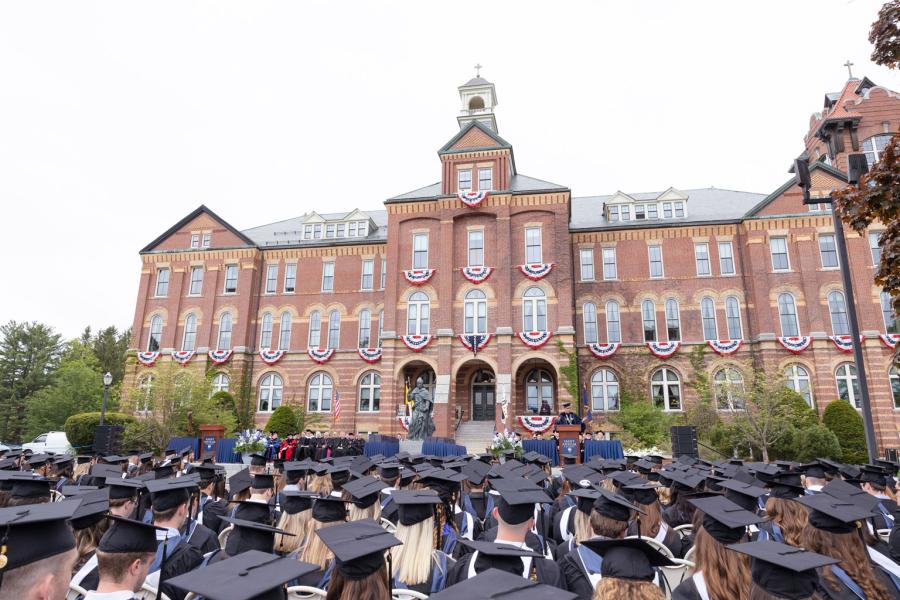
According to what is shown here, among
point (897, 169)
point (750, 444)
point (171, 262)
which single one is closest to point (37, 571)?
point (897, 169)

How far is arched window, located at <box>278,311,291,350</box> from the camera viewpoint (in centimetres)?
Result: 3341

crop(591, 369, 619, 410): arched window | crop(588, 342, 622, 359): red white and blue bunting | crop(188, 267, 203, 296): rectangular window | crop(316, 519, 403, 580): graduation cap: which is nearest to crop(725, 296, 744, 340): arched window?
crop(588, 342, 622, 359): red white and blue bunting

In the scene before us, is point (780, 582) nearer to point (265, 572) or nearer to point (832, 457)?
point (265, 572)

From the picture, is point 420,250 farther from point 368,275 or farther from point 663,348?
point 663,348

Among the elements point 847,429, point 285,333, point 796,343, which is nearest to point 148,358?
point 285,333

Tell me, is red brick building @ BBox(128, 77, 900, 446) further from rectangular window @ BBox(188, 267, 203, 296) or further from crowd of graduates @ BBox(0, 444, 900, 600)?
crowd of graduates @ BBox(0, 444, 900, 600)

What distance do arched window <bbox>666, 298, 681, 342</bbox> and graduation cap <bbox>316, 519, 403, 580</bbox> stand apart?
93.7 feet

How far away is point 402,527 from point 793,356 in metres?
29.1

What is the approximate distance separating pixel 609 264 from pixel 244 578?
30.2 meters

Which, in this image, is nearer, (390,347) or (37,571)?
(37,571)

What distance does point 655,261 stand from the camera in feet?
100

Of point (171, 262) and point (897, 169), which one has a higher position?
point (171, 262)

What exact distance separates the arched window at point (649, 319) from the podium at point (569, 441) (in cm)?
1110

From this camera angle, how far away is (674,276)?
30.1 metres
